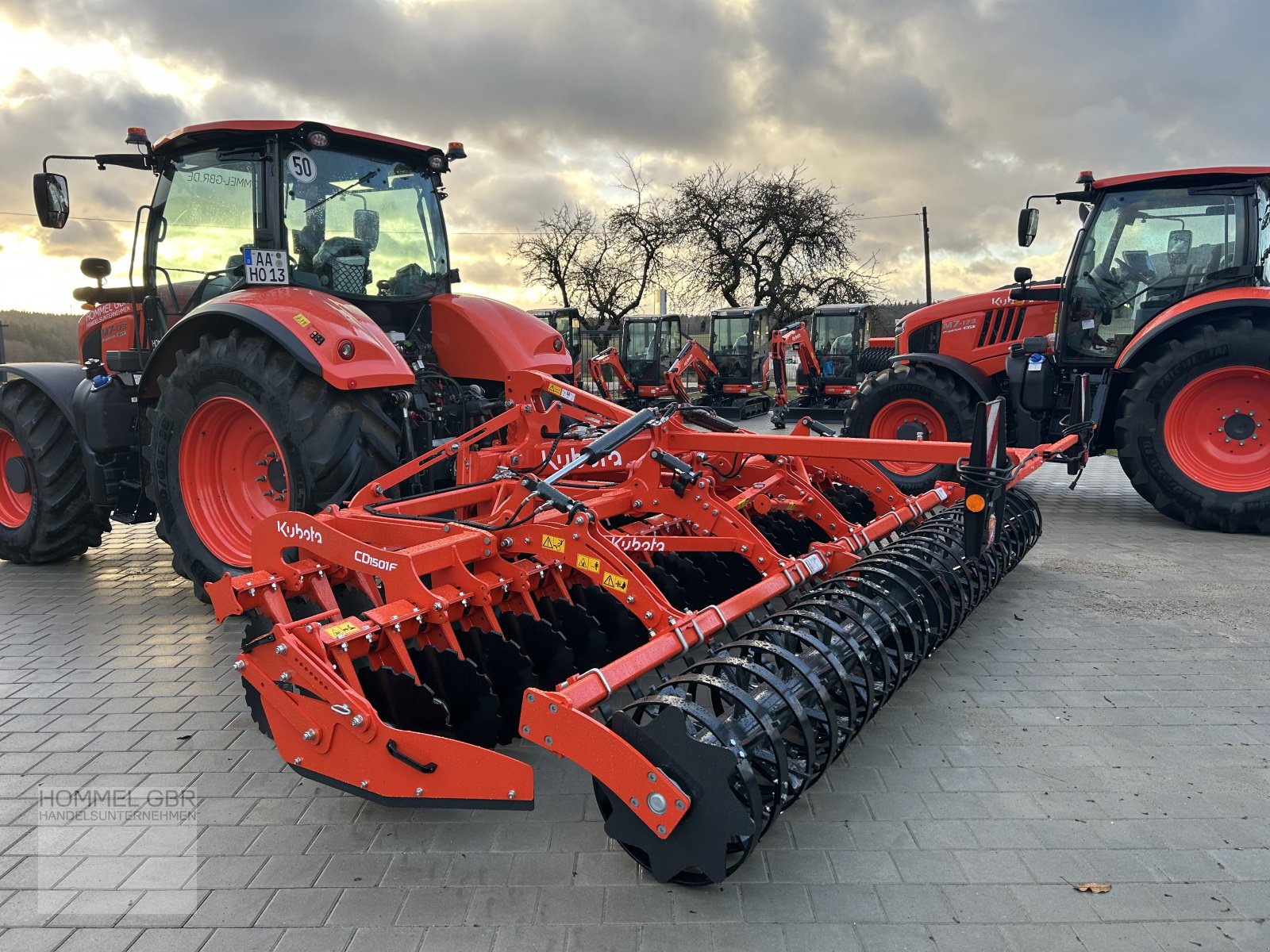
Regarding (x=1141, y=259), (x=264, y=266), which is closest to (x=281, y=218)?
(x=264, y=266)

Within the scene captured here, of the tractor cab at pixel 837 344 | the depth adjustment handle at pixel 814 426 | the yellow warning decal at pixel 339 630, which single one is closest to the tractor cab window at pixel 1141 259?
the depth adjustment handle at pixel 814 426

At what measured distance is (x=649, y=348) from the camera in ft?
67.0

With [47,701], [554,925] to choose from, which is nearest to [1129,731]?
[554,925]

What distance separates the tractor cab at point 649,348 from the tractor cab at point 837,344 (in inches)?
127

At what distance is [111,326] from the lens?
19.0 ft

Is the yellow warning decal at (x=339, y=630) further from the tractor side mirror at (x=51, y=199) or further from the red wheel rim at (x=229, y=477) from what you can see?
the tractor side mirror at (x=51, y=199)

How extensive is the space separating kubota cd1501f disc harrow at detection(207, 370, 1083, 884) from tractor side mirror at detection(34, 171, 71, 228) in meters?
2.56

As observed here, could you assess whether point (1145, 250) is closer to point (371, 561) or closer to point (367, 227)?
point (367, 227)

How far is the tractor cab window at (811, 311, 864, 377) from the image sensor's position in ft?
62.1

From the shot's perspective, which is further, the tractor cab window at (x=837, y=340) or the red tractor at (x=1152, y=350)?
the tractor cab window at (x=837, y=340)

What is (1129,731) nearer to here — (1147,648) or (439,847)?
(1147,648)

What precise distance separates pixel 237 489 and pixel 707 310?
80.8ft

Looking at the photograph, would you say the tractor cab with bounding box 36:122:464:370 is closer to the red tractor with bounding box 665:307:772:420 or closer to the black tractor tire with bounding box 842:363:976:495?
the black tractor tire with bounding box 842:363:976:495

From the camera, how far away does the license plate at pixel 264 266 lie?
15.2ft
